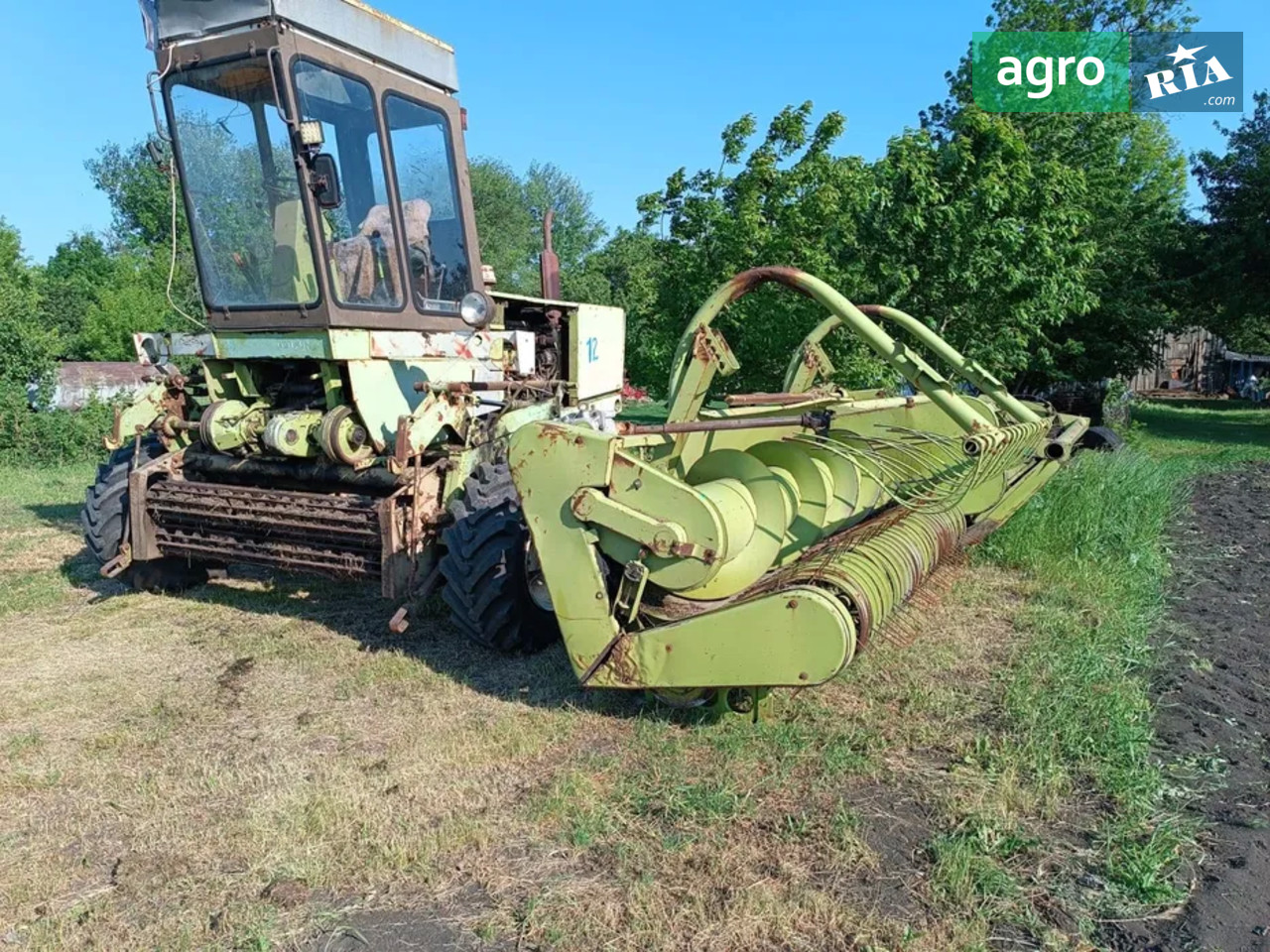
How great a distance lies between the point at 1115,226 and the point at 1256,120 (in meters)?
2.76

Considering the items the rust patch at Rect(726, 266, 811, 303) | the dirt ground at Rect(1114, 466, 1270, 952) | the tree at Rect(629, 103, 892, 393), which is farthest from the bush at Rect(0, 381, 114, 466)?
the dirt ground at Rect(1114, 466, 1270, 952)

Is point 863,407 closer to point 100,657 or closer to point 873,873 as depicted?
point 873,873

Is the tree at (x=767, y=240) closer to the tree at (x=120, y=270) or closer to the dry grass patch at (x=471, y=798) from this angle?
the dry grass patch at (x=471, y=798)

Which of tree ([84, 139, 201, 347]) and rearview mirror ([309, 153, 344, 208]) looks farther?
tree ([84, 139, 201, 347])

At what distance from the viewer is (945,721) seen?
3.67m

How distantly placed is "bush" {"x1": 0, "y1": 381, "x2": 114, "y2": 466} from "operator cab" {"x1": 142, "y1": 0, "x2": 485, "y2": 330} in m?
9.81

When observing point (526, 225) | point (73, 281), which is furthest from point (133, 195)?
point (526, 225)

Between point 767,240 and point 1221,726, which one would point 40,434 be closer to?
point 767,240

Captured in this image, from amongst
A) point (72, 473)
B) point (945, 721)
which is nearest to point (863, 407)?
point (945, 721)

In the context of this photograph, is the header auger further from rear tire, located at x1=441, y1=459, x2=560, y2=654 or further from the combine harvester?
rear tire, located at x1=441, y1=459, x2=560, y2=654

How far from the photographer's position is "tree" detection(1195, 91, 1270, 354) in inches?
627

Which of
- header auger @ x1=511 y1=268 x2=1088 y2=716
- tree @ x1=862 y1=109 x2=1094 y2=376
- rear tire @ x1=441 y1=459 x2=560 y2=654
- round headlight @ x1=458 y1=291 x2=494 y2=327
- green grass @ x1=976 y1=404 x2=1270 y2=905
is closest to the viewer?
green grass @ x1=976 y1=404 x2=1270 y2=905

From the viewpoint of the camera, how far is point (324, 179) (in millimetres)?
4773

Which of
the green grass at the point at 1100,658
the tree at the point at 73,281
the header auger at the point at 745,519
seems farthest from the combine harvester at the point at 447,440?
the tree at the point at 73,281
